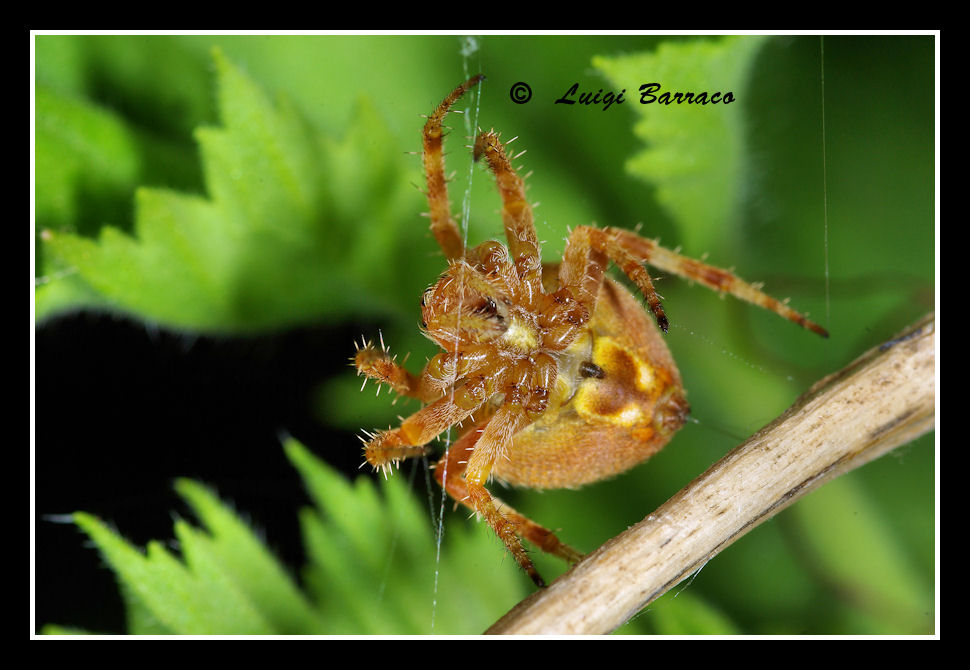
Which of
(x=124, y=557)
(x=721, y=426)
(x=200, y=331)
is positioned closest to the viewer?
(x=124, y=557)

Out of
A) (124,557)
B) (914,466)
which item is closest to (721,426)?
(914,466)

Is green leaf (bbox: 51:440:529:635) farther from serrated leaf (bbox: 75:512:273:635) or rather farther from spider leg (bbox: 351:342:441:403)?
spider leg (bbox: 351:342:441:403)

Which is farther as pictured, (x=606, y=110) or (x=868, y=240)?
(x=868, y=240)

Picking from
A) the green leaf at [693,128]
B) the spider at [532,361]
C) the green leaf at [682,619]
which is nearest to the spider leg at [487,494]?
the spider at [532,361]

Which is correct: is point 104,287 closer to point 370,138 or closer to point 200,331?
point 200,331

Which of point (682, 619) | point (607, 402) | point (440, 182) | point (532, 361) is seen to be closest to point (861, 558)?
point (682, 619)

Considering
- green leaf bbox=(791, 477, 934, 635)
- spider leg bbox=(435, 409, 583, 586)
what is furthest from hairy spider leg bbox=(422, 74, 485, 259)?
green leaf bbox=(791, 477, 934, 635)
